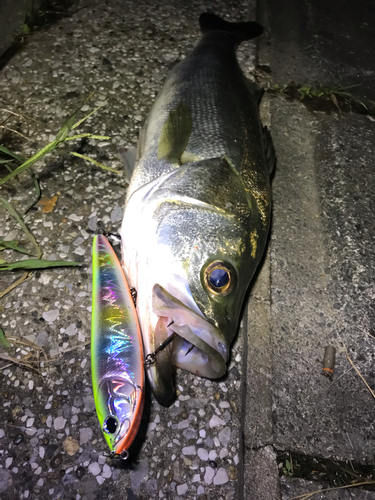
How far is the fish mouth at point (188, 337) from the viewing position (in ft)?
5.34

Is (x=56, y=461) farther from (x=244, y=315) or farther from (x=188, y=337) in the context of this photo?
(x=244, y=315)

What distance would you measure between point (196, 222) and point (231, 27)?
273cm

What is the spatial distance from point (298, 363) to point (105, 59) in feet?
10.5

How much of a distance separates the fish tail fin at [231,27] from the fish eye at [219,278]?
8.91ft

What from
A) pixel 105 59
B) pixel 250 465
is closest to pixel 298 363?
pixel 250 465

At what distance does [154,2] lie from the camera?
4012mm

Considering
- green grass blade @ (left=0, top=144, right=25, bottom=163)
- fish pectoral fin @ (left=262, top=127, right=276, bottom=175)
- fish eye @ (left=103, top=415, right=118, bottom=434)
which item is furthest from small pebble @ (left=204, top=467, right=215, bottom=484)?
green grass blade @ (left=0, top=144, right=25, bottom=163)

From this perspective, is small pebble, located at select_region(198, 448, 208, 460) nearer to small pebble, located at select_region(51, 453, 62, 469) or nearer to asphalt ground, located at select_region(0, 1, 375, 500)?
asphalt ground, located at select_region(0, 1, 375, 500)

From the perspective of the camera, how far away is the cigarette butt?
218 centimetres

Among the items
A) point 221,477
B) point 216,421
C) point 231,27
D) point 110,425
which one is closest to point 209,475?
point 221,477

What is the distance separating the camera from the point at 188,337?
5.32 ft

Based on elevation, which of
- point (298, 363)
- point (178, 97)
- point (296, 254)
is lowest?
point (298, 363)

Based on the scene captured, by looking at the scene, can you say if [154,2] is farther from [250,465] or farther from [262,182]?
[250,465]

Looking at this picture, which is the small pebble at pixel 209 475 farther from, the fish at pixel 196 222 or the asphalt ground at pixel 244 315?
the fish at pixel 196 222
